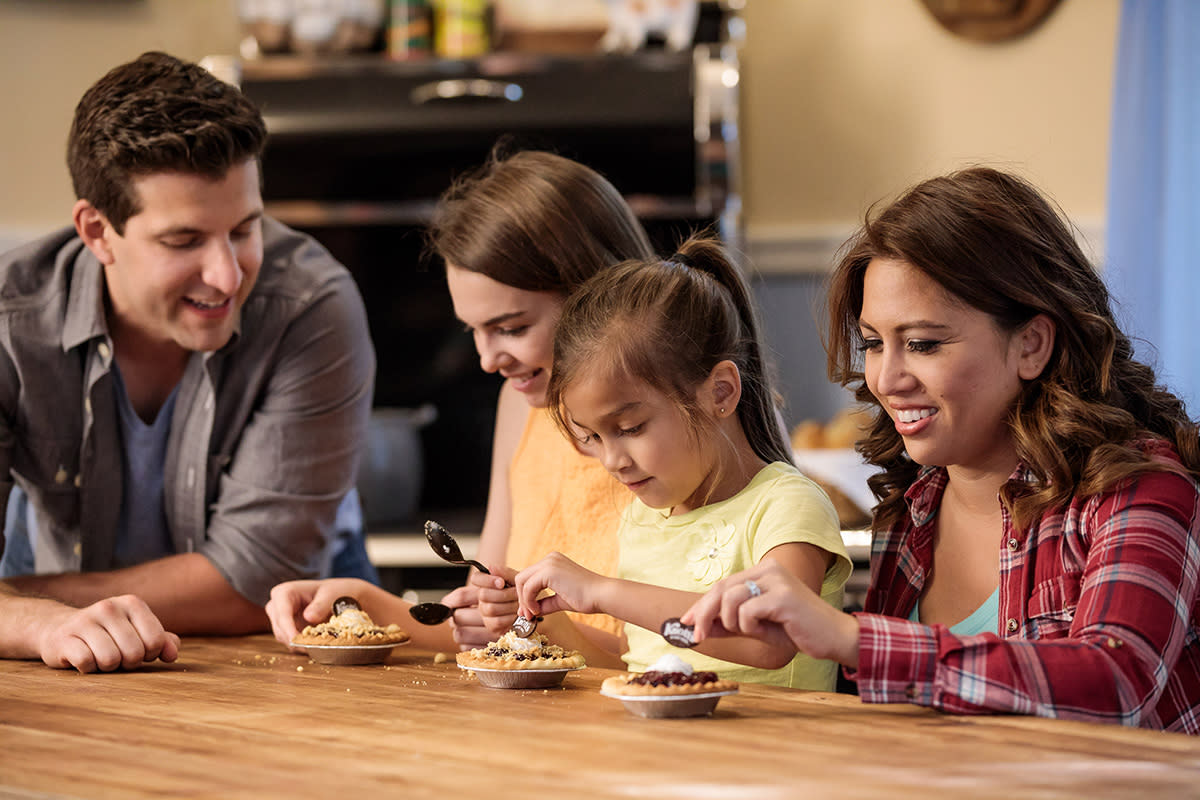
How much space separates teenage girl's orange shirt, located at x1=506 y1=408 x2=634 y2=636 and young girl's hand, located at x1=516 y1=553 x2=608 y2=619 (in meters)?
0.42

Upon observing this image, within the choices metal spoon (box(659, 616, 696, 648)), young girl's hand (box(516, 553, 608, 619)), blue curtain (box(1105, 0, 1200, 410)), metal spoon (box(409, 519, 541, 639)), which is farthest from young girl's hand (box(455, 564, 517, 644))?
blue curtain (box(1105, 0, 1200, 410))

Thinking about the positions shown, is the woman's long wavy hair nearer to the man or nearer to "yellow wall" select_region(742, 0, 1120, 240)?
the man

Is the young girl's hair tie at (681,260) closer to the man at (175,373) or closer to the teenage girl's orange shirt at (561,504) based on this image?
the teenage girl's orange shirt at (561,504)

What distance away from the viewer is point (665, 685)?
1.29m

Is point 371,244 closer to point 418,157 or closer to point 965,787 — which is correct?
point 418,157

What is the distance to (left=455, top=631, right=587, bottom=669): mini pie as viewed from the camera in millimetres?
1492

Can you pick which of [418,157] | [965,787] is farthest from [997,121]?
[965,787]

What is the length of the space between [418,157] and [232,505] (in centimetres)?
146

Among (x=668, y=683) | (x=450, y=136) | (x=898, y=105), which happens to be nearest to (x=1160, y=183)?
(x=898, y=105)

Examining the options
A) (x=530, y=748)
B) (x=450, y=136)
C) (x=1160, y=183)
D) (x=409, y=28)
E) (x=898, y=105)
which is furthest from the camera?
(x=898, y=105)

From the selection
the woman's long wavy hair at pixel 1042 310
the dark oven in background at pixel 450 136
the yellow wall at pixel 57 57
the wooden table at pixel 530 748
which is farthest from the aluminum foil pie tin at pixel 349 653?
the yellow wall at pixel 57 57

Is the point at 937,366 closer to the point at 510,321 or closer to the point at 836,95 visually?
the point at 510,321

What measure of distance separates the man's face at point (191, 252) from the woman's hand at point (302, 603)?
0.52 metres

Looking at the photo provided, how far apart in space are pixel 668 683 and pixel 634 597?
18 centimetres
